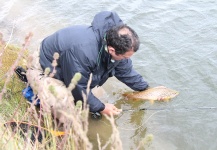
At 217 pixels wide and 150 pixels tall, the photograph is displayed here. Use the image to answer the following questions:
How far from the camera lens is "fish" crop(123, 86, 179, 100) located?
5449 mm

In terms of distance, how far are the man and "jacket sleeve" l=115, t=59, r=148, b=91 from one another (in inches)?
11.5

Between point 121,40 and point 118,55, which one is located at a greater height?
point 121,40

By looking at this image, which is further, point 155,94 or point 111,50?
point 155,94

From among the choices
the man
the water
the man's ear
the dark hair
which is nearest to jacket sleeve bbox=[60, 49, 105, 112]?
the man

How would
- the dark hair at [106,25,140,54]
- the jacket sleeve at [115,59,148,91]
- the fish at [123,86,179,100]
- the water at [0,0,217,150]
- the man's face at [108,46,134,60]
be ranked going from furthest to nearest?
the fish at [123,86,179,100] → the water at [0,0,217,150] → the jacket sleeve at [115,59,148,91] → the man's face at [108,46,134,60] → the dark hair at [106,25,140,54]

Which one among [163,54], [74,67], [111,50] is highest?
[111,50]

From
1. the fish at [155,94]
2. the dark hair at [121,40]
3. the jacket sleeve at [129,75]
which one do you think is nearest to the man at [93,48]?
the dark hair at [121,40]

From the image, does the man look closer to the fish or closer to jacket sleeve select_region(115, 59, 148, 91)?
jacket sleeve select_region(115, 59, 148, 91)

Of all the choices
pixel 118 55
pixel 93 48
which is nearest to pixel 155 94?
pixel 118 55

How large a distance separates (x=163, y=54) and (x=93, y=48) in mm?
2984

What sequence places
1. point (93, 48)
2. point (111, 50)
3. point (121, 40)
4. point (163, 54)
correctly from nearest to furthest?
point (121, 40) → point (111, 50) → point (93, 48) → point (163, 54)

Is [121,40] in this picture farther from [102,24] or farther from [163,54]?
[163,54]

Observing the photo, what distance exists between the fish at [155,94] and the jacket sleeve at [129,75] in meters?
0.11

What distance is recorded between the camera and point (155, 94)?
547cm
